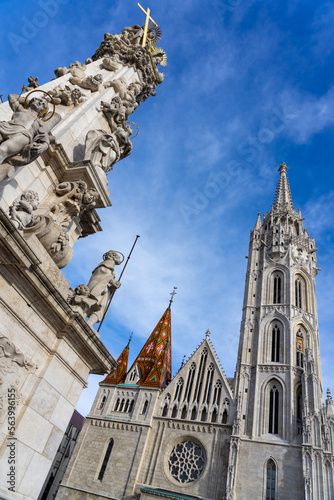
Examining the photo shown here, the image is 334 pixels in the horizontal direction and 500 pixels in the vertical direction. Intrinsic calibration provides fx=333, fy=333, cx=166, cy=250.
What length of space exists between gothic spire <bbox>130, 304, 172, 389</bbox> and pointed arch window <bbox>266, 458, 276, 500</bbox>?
9.85 m

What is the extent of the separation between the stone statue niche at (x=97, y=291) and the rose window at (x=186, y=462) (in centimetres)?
2298

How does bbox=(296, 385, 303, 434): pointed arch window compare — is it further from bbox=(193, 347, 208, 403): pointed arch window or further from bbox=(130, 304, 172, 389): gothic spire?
bbox=(130, 304, 172, 389): gothic spire

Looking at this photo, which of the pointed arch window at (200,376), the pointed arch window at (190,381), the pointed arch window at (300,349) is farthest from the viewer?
the pointed arch window at (300,349)

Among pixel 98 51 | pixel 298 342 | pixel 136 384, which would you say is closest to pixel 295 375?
pixel 298 342

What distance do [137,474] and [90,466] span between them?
3889mm

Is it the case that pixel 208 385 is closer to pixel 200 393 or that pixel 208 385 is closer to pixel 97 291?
pixel 200 393

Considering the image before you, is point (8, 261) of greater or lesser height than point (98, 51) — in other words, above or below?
below

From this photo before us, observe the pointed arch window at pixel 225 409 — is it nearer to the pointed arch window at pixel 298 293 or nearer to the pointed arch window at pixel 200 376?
the pointed arch window at pixel 200 376

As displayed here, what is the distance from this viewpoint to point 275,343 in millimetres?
28812

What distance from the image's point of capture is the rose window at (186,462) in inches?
919

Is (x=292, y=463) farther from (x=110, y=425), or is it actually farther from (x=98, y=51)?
(x=98, y=51)

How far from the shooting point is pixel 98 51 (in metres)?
10.2

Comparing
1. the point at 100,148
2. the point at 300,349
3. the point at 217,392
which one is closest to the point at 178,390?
the point at 217,392

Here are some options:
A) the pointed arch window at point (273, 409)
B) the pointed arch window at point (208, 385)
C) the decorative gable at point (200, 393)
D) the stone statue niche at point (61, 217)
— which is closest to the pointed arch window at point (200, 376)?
the decorative gable at point (200, 393)
